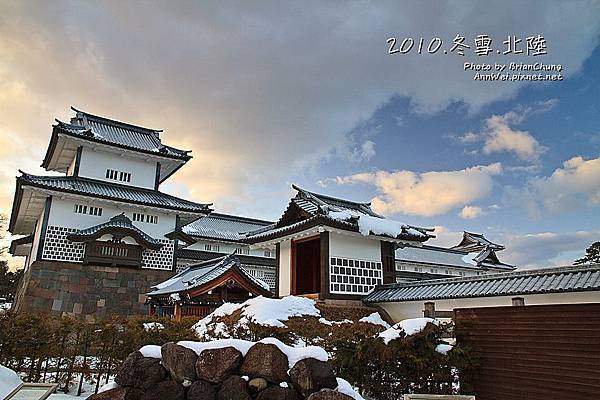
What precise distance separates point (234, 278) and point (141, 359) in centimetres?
983

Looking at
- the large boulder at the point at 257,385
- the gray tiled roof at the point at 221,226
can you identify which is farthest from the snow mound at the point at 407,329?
the gray tiled roof at the point at 221,226

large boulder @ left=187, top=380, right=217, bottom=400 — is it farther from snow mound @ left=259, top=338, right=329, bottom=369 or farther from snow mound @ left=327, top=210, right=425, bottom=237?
snow mound @ left=327, top=210, right=425, bottom=237

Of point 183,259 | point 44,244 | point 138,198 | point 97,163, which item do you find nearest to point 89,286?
point 44,244

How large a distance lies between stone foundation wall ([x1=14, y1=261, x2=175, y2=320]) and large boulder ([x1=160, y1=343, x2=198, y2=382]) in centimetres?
1401

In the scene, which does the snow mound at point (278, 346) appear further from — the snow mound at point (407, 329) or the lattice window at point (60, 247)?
the lattice window at point (60, 247)

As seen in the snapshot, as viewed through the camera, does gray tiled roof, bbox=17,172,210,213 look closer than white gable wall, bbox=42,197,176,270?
Yes

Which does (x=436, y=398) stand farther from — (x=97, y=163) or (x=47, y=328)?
A: (x=97, y=163)

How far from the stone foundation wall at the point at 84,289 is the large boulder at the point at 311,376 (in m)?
15.1

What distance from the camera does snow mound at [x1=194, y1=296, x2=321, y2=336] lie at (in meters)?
10.2

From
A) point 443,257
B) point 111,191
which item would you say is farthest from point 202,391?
point 443,257

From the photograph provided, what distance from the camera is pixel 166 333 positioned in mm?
8211

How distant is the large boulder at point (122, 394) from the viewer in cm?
507

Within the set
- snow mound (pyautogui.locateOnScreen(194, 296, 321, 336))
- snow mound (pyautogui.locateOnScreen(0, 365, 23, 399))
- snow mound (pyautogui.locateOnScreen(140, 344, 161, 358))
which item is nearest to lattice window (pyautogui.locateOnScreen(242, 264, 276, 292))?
snow mound (pyautogui.locateOnScreen(194, 296, 321, 336))

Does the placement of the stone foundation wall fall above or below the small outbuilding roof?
below
